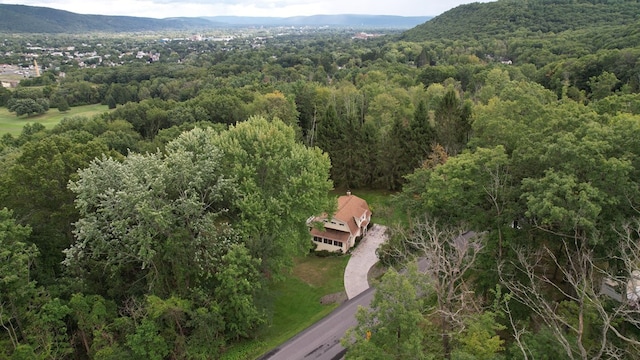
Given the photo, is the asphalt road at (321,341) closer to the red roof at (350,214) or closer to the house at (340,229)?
the house at (340,229)

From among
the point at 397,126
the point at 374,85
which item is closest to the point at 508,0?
the point at 374,85

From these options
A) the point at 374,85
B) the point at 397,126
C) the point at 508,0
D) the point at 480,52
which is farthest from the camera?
the point at 508,0

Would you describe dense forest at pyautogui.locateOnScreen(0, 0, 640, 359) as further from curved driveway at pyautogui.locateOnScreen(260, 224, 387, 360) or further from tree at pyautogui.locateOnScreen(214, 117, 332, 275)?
curved driveway at pyautogui.locateOnScreen(260, 224, 387, 360)

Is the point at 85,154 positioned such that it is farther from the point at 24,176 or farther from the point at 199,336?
the point at 199,336

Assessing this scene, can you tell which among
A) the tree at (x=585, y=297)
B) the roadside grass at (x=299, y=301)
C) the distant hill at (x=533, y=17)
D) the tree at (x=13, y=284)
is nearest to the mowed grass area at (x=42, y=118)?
the tree at (x=13, y=284)

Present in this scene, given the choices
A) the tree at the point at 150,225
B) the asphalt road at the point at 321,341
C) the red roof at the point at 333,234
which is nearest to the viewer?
the tree at the point at 150,225

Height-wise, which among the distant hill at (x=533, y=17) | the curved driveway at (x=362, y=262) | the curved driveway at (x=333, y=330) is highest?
the distant hill at (x=533, y=17)

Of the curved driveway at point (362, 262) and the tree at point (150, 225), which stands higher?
the tree at point (150, 225)
